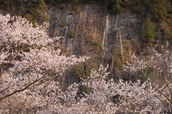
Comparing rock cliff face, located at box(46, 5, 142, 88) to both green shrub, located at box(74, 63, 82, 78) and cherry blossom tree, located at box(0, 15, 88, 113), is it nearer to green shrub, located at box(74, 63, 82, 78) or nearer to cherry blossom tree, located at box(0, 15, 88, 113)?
green shrub, located at box(74, 63, 82, 78)

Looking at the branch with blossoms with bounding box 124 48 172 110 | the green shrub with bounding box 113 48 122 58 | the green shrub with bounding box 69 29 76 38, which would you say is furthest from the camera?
the green shrub with bounding box 69 29 76 38

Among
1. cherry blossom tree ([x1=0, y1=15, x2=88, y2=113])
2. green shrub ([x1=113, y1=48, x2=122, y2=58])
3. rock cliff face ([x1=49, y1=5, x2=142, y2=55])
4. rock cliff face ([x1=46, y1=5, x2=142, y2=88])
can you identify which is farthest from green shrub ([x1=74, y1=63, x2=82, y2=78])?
cherry blossom tree ([x1=0, y1=15, x2=88, y2=113])

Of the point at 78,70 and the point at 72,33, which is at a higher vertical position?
the point at 72,33

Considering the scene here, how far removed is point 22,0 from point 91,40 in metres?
11.8

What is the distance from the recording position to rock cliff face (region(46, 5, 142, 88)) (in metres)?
17.9

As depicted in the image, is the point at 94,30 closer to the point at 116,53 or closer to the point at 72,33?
the point at 72,33

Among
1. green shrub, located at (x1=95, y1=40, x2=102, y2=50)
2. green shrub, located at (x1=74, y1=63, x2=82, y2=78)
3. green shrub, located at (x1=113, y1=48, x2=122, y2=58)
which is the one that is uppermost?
green shrub, located at (x1=95, y1=40, x2=102, y2=50)

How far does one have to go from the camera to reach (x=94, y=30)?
748 inches

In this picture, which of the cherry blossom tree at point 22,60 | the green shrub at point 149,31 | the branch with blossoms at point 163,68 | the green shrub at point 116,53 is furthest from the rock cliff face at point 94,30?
the cherry blossom tree at point 22,60

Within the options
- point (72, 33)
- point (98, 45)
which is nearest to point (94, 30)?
point (98, 45)

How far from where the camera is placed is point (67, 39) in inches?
727

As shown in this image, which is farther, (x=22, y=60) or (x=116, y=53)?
(x=116, y=53)

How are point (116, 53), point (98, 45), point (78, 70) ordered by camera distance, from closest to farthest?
point (78, 70) → point (116, 53) → point (98, 45)

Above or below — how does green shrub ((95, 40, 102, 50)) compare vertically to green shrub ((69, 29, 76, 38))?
below
